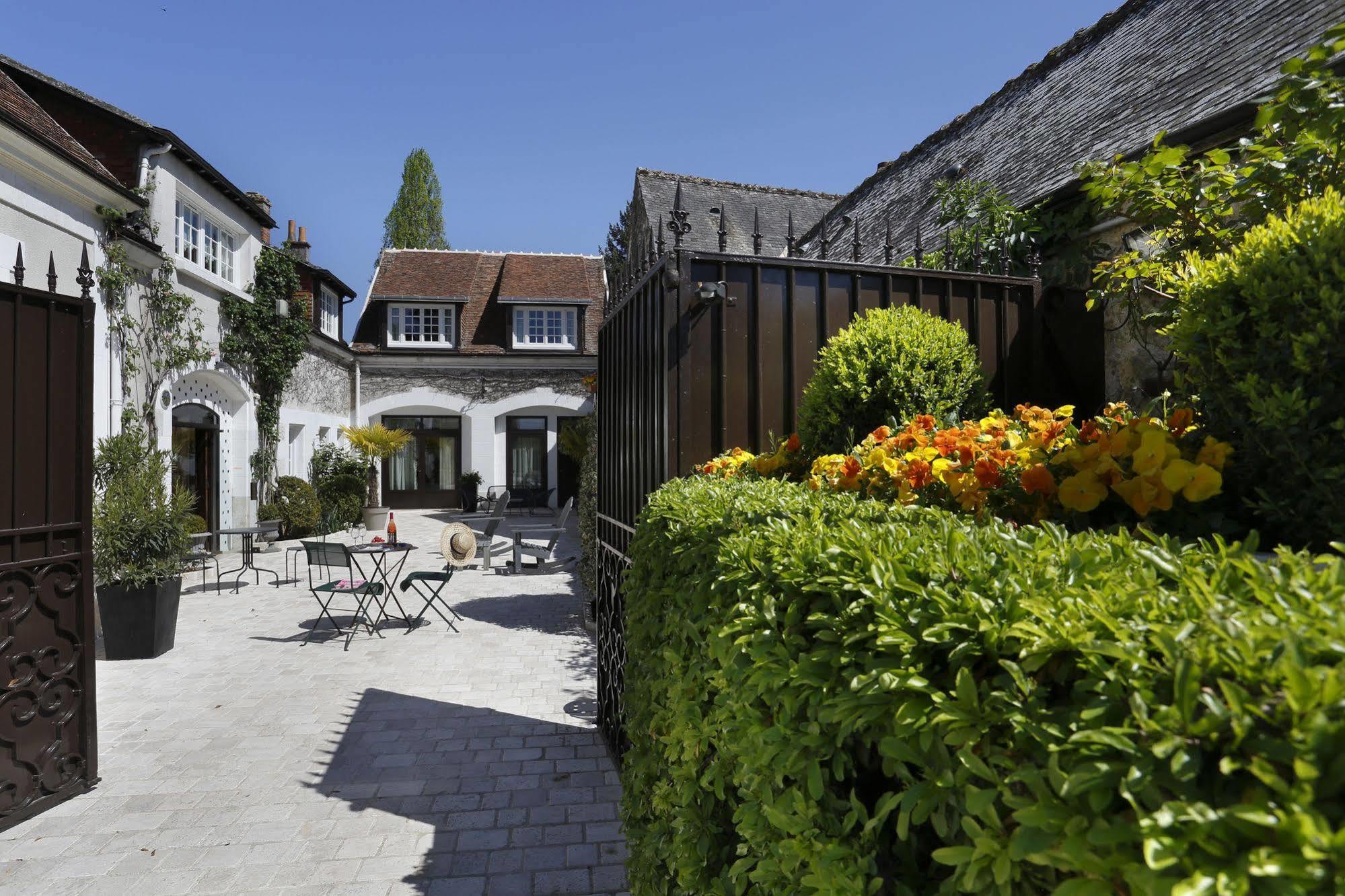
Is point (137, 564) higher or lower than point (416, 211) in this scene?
lower

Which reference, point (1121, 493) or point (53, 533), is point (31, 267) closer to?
point (53, 533)

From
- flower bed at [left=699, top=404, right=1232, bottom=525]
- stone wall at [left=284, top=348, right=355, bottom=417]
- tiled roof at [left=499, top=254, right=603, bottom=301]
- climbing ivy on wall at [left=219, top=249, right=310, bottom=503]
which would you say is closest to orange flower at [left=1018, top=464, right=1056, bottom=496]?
flower bed at [left=699, top=404, right=1232, bottom=525]

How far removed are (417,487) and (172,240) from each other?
1218cm

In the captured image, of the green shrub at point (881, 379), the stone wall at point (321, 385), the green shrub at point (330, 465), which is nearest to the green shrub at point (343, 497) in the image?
the green shrub at point (330, 465)

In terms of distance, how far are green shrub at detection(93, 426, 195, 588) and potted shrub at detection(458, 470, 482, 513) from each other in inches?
589

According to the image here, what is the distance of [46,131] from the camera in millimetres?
9727

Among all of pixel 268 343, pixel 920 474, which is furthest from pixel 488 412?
pixel 920 474

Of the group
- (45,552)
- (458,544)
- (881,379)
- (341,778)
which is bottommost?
(341,778)

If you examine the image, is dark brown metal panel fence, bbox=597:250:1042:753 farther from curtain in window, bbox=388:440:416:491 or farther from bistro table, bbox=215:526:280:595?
A: curtain in window, bbox=388:440:416:491

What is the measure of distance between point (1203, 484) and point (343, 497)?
18.6m

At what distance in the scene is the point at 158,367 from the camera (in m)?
11.4

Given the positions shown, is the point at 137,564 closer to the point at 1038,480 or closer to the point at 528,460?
the point at 1038,480

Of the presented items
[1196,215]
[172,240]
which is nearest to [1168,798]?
[1196,215]

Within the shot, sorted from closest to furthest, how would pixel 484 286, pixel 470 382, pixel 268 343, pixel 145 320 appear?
pixel 145 320, pixel 268 343, pixel 470 382, pixel 484 286
